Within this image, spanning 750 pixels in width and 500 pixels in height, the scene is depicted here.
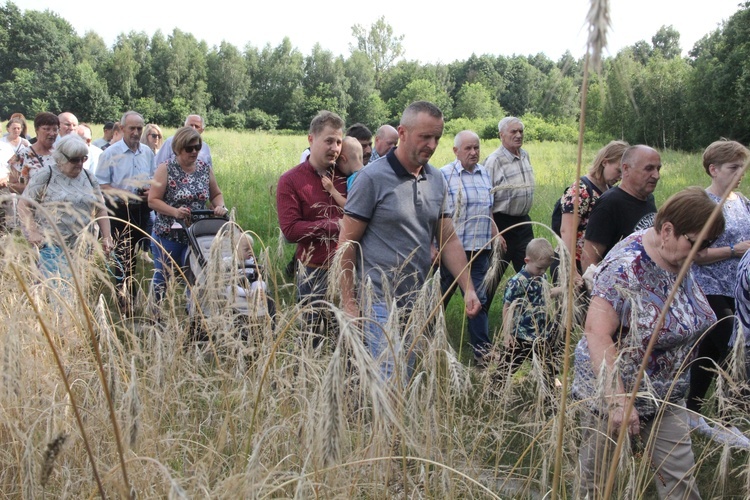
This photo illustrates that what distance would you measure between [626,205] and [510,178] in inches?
78.3

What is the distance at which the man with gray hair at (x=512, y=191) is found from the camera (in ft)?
21.9

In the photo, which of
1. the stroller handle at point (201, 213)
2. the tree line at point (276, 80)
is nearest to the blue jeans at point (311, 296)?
the stroller handle at point (201, 213)

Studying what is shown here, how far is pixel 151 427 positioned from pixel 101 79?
223 ft

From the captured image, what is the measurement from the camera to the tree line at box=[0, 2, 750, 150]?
3466 cm

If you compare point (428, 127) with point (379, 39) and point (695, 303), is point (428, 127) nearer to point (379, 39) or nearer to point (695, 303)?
point (695, 303)

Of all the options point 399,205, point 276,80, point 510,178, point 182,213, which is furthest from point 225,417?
point 276,80

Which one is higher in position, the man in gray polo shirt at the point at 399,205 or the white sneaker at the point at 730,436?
the man in gray polo shirt at the point at 399,205

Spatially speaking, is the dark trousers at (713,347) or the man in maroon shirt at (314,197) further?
the dark trousers at (713,347)

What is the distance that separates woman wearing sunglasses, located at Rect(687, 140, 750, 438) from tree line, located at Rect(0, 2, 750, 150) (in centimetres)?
2872

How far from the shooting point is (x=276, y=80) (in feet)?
276

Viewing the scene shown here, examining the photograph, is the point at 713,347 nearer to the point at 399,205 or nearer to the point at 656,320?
the point at 656,320

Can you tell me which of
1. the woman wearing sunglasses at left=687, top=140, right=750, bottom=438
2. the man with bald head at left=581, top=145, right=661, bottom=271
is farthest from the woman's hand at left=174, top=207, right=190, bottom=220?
the woman wearing sunglasses at left=687, top=140, right=750, bottom=438

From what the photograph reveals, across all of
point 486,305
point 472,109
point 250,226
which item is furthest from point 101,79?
point 486,305

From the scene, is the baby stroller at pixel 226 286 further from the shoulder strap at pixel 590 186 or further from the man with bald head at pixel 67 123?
the man with bald head at pixel 67 123
